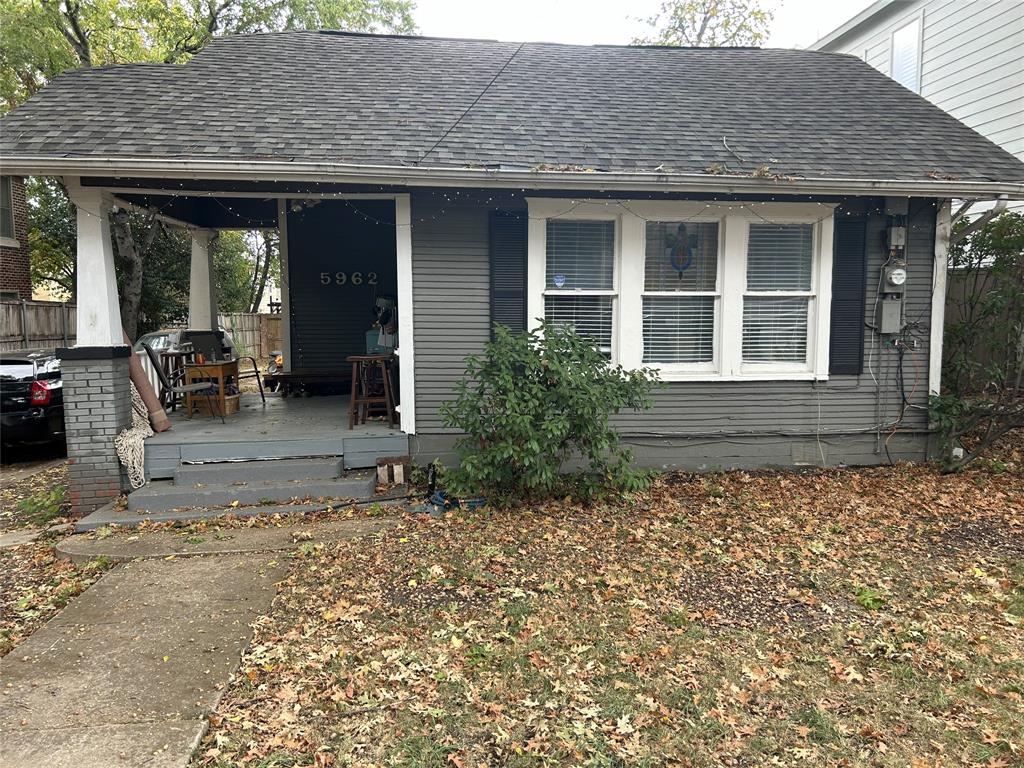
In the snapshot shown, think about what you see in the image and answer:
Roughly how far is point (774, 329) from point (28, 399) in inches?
342

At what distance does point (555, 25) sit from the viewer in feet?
29.3

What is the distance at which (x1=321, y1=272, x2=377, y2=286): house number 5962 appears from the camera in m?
8.88

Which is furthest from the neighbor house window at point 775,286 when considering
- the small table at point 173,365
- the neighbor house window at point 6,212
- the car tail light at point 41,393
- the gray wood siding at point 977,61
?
the neighbor house window at point 6,212

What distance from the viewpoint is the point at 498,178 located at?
5.57m

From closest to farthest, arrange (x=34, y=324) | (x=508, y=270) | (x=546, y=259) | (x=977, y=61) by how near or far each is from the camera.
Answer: (x=508, y=270) < (x=546, y=259) < (x=977, y=61) < (x=34, y=324)

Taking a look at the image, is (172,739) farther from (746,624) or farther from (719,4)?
(719,4)

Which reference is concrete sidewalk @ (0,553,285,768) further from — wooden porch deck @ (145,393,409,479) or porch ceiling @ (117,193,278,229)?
porch ceiling @ (117,193,278,229)

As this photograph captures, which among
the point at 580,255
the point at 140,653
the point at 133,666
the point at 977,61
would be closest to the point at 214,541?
the point at 140,653

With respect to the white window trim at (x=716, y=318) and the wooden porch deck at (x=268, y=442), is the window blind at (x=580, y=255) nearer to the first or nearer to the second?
the white window trim at (x=716, y=318)

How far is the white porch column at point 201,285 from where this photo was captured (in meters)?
8.76

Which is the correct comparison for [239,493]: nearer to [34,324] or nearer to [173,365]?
[173,365]

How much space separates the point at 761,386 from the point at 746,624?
3.52 metres

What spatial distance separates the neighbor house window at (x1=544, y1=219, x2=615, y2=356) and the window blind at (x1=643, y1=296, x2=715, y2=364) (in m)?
0.42

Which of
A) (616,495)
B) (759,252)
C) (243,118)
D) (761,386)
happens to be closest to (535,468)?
(616,495)
